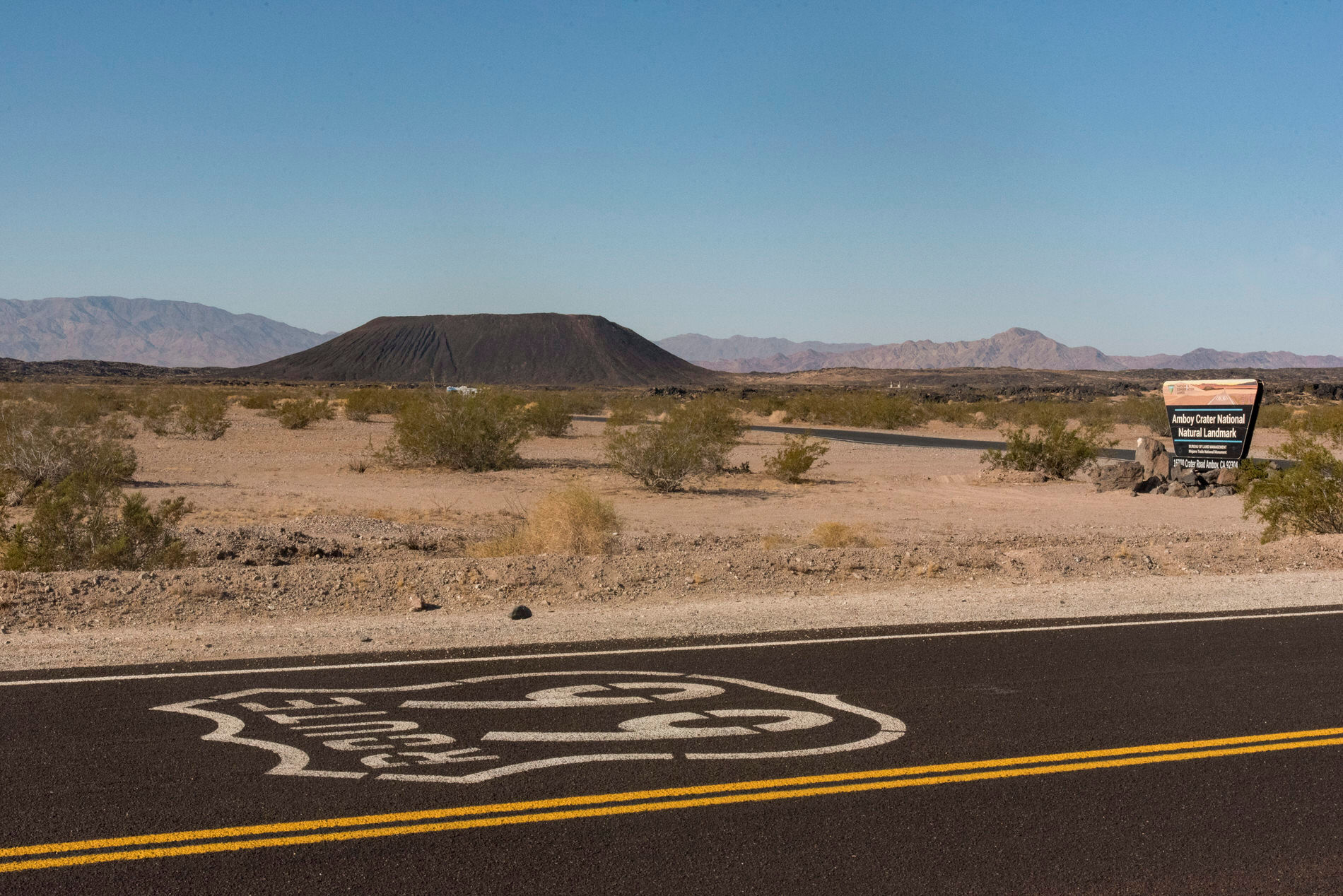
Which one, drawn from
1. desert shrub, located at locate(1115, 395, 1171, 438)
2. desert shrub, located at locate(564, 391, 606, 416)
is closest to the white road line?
desert shrub, located at locate(1115, 395, 1171, 438)

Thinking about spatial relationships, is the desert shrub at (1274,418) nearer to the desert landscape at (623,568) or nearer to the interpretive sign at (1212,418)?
the interpretive sign at (1212,418)

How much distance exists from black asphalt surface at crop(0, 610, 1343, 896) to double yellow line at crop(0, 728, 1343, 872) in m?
0.08

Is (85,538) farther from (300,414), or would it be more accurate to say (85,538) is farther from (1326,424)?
(1326,424)

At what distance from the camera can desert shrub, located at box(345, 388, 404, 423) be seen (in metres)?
56.3

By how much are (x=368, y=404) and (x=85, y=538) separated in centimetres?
4556

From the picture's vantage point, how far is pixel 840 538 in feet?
53.6

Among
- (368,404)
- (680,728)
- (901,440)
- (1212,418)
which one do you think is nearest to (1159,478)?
(1212,418)

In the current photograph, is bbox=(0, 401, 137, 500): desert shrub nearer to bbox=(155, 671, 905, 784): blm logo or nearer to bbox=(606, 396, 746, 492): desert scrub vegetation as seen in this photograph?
bbox=(606, 396, 746, 492): desert scrub vegetation

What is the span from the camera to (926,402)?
75.6 metres

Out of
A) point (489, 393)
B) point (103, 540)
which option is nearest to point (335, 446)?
point (489, 393)

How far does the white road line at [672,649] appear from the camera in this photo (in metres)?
7.64

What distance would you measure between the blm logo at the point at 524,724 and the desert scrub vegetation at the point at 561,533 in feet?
23.6

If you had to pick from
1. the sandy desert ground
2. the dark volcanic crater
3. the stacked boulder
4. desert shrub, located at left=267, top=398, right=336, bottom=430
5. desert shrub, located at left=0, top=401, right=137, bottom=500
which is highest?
the dark volcanic crater

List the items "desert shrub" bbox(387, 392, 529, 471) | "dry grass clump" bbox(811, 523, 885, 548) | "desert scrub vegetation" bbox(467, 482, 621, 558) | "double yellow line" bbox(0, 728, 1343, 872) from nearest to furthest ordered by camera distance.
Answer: "double yellow line" bbox(0, 728, 1343, 872), "desert scrub vegetation" bbox(467, 482, 621, 558), "dry grass clump" bbox(811, 523, 885, 548), "desert shrub" bbox(387, 392, 529, 471)
